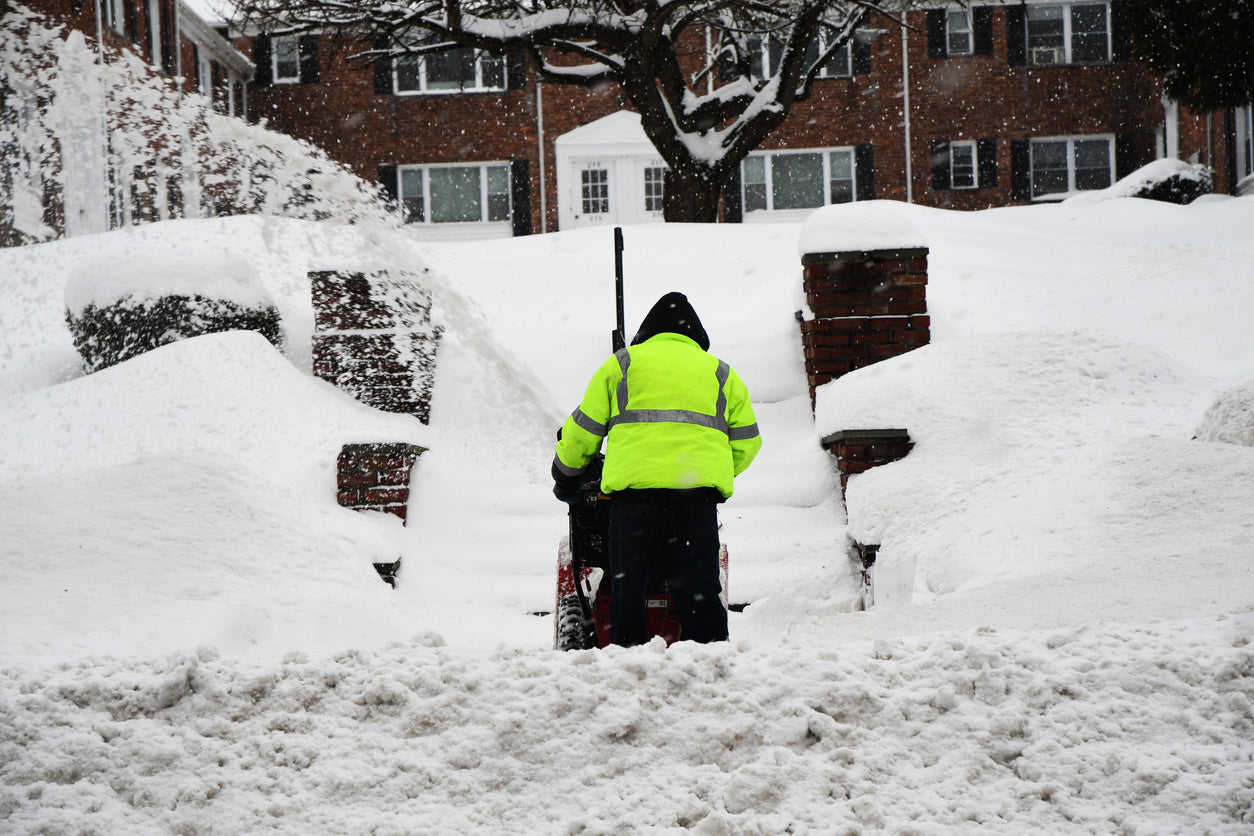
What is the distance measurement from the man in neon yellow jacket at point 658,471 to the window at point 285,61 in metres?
22.8

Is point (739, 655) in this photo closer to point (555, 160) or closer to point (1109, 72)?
point (555, 160)

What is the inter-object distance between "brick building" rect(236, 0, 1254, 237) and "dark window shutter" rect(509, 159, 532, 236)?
3 cm

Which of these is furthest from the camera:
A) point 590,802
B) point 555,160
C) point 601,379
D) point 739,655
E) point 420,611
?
point 555,160

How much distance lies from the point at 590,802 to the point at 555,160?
74.1 ft

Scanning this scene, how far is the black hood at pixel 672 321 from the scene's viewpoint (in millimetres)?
4488

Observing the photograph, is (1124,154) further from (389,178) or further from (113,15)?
(113,15)

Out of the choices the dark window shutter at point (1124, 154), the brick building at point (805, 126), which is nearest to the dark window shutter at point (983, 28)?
the brick building at point (805, 126)

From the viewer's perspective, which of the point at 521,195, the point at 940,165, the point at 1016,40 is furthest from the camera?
the point at 1016,40

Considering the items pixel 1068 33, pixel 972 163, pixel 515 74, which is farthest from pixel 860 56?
pixel 515 74

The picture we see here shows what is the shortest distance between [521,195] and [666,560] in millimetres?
20970

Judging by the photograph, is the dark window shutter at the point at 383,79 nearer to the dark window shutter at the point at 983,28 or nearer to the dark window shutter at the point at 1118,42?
the dark window shutter at the point at 983,28

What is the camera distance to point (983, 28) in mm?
24359

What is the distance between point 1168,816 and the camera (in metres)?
2.47

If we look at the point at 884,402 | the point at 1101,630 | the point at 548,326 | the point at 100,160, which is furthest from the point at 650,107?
the point at 1101,630
